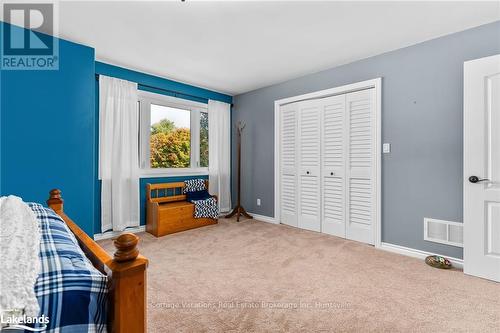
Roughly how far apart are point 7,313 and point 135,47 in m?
3.09

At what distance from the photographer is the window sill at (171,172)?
4.00 m

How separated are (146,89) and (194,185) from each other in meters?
1.75

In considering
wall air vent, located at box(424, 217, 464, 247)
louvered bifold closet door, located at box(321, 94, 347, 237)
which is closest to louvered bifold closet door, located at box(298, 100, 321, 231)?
louvered bifold closet door, located at box(321, 94, 347, 237)

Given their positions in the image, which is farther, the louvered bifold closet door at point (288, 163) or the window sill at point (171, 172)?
the louvered bifold closet door at point (288, 163)

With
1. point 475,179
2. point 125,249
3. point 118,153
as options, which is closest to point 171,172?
point 118,153

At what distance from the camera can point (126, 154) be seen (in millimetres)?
3660

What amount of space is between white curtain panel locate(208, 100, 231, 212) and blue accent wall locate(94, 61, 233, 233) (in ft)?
0.61

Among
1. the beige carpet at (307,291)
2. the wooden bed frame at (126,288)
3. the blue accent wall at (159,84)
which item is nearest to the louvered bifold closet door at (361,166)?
the beige carpet at (307,291)

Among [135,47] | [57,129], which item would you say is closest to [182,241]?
[57,129]

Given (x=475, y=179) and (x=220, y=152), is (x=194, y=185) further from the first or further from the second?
(x=475, y=179)

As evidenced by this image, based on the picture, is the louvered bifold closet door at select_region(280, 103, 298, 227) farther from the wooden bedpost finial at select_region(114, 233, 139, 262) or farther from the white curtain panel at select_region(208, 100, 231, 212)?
the wooden bedpost finial at select_region(114, 233, 139, 262)

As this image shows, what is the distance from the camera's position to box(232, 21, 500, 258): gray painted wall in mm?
2625

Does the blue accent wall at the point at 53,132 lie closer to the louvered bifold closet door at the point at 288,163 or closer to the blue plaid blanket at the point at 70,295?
the blue plaid blanket at the point at 70,295

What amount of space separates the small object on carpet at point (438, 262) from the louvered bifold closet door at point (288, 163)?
1873 millimetres
